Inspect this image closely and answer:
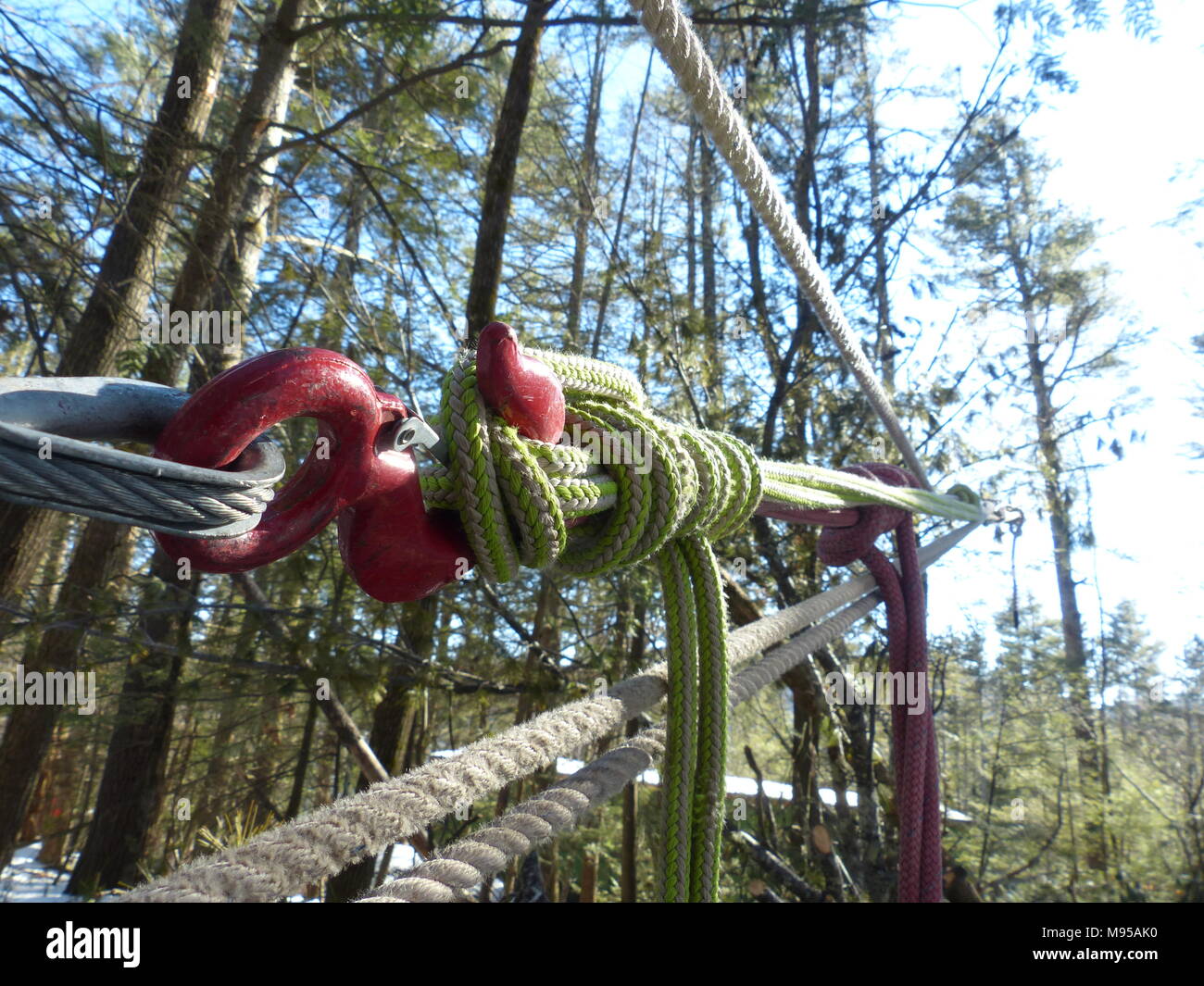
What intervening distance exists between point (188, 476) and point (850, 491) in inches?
43.6

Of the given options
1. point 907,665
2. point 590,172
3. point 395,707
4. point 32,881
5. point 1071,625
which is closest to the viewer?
point 907,665

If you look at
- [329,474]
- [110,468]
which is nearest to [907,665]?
[329,474]

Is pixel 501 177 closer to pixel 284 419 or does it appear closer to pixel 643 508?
pixel 643 508

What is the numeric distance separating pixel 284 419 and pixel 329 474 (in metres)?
0.08

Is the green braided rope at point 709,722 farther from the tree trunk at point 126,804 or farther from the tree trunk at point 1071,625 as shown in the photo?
the tree trunk at point 126,804

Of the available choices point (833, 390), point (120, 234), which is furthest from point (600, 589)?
point (120, 234)

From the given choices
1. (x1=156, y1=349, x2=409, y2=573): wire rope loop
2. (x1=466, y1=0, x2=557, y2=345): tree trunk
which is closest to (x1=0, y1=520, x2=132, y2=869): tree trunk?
(x1=466, y1=0, x2=557, y2=345): tree trunk

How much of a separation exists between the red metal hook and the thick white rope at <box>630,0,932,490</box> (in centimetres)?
47

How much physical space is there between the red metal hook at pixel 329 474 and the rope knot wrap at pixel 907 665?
1059 millimetres

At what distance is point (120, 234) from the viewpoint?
286cm

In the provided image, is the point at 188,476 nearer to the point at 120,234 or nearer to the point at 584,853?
the point at 120,234

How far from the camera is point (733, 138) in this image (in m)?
0.95

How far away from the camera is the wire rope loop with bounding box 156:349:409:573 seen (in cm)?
47

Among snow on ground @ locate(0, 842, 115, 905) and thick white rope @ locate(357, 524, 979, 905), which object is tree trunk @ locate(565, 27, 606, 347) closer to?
thick white rope @ locate(357, 524, 979, 905)
